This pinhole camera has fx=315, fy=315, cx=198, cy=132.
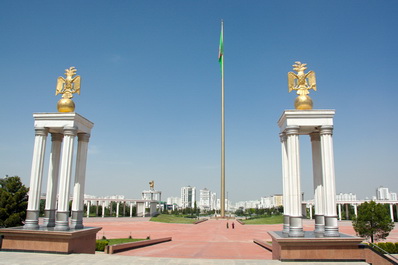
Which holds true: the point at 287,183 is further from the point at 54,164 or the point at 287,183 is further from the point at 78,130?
the point at 54,164

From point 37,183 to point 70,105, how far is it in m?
4.58

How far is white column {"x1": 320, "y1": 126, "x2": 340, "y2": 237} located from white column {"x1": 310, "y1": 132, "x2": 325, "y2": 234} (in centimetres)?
132

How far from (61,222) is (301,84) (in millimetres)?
14535

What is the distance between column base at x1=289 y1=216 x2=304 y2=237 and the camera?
48.4ft

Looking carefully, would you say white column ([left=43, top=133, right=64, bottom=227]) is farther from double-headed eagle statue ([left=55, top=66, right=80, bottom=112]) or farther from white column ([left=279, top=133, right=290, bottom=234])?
white column ([left=279, top=133, right=290, bottom=234])

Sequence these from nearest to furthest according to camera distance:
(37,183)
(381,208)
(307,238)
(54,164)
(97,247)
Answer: (307,238)
(37,183)
(54,164)
(97,247)
(381,208)

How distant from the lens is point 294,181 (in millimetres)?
15438

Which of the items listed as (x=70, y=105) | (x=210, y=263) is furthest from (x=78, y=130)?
(x=210, y=263)

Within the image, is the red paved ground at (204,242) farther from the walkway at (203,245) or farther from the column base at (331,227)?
the column base at (331,227)

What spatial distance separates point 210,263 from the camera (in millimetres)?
13133

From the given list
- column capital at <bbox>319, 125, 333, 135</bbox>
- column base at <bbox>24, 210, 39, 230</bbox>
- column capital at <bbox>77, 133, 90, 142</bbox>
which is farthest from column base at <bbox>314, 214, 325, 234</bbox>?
column base at <bbox>24, 210, 39, 230</bbox>

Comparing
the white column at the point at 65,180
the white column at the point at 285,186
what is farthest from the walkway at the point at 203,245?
the white column at the point at 65,180

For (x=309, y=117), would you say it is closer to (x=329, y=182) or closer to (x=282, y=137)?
(x=282, y=137)

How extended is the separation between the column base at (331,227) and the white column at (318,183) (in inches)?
48.7
